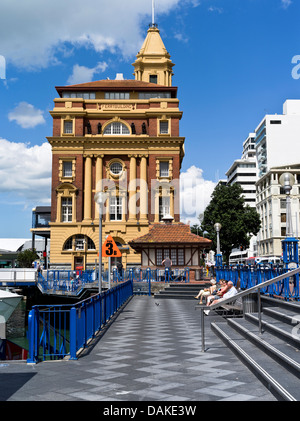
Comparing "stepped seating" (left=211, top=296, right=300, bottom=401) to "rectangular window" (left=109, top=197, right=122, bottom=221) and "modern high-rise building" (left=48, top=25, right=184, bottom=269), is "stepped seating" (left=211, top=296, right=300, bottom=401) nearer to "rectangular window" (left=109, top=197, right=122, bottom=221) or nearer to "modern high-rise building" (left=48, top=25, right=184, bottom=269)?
"modern high-rise building" (left=48, top=25, right=184, bottom=269)

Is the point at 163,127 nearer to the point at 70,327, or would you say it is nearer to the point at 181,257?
the point at 181,257

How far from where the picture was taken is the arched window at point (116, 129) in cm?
5253

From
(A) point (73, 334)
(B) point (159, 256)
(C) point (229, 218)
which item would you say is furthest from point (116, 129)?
(A) point (73, 334)

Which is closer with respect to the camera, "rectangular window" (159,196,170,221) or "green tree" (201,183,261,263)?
"rectangular window" (159,196,170,221)

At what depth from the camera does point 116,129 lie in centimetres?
5266

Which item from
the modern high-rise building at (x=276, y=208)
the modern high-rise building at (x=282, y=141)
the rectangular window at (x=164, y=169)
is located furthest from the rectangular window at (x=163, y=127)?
the modern high-rise building at (x=282, y=141)

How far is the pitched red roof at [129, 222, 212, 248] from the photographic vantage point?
33.2 meters

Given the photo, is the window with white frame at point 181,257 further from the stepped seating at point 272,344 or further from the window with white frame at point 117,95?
the window with white frame at point 117,95

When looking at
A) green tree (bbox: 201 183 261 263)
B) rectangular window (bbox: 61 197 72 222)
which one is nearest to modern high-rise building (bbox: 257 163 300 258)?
green tree (bbox: 201 183 261 263)

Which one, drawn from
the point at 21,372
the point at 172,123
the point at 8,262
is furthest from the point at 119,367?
the point at 8,262

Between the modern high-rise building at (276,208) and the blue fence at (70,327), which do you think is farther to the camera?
the modern high-rise building at (276,208)

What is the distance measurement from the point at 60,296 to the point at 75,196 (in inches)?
818

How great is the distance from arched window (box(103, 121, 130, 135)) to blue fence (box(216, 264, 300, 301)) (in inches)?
A: 1227

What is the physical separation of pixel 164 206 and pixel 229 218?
1001 centimetres
